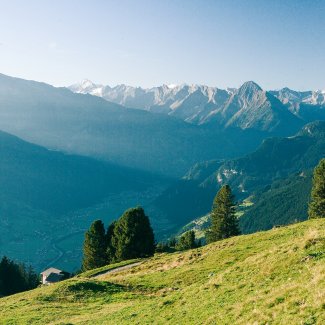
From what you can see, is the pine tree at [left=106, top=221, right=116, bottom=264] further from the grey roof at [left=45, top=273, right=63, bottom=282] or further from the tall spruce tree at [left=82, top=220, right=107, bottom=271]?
the grey roof at [left=45, top=273, right=63, bottom=282]

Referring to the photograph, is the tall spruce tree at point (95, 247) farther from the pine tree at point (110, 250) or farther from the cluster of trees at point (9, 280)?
the cluster of trees at point (9, 280)

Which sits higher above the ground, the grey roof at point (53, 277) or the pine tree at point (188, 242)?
the pine tree at point (188, 242)

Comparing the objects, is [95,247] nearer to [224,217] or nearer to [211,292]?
[224,217]

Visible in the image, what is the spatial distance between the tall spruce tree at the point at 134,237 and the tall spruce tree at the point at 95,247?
28.5ft

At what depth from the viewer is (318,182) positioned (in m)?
93.9

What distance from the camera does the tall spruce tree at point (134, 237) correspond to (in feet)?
275

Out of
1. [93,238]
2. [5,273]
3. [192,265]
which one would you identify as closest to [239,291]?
[192,265]

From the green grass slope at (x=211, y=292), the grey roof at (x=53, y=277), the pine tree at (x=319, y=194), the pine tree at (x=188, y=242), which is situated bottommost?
the green grass slope at (x=211, y=292)

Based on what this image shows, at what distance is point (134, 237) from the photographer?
278ft

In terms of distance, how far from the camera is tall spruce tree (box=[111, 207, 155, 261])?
83.9 meters

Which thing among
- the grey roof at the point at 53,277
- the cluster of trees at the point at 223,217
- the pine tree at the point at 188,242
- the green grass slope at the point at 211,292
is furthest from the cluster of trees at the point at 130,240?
the grey roof at the point at 53,277

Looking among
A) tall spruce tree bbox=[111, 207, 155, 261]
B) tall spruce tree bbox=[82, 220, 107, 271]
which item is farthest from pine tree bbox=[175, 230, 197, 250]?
tall spruce tree bbox=[82, 220, 107, 271]

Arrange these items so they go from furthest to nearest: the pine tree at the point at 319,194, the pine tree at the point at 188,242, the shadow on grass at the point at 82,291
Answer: the pine tree at the point at 188,242, the pine tree at the point at 319,194, the shadow on grass at the point at 82,291

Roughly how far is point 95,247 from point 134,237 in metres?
15.6
